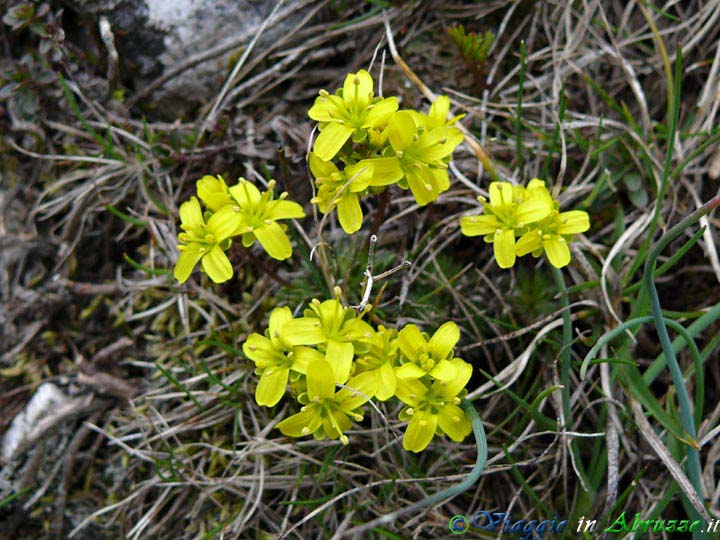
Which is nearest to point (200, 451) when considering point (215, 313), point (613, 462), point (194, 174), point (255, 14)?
point (215, 313)

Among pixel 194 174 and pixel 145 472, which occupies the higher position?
pixel 194 174

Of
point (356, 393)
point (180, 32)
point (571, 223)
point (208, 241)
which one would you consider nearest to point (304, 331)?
point (356, 393)

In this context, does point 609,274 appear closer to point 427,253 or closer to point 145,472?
point 427,253

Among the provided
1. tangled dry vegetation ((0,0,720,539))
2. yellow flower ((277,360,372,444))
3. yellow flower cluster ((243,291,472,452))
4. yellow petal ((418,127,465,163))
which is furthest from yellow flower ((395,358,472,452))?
yellow petal ((418,127,465,163))

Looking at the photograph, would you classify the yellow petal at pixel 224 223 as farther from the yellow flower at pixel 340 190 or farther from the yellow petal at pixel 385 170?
the yellow petal at pixel 385 170

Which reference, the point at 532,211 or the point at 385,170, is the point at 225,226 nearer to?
the point at 385,170

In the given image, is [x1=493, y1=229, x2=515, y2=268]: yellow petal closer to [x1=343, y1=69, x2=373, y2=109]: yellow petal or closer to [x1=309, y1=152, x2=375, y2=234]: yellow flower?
Answer: [x1=309, y1=152, x2=375, y2=234]: yellow flower

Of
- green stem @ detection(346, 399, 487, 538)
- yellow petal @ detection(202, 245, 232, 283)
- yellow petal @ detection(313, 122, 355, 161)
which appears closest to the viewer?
green stem @ detection(346, 399, 487, 538)
